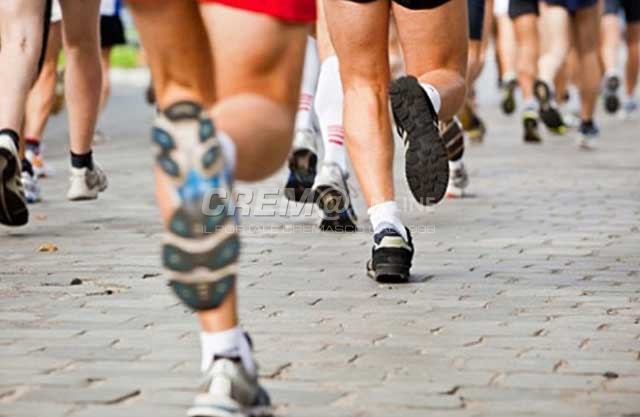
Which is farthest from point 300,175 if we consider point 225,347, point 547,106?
point 547,106

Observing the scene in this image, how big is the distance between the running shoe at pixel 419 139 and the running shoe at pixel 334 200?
187 cm

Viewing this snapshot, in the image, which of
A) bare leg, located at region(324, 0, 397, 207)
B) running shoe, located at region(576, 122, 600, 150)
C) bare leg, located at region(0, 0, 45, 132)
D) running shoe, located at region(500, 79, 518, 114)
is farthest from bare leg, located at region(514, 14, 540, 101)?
bare leg, located at region(324, 0, 397, 207)

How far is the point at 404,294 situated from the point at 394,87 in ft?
2.25

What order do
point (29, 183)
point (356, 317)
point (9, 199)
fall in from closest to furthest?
point (356, 317) < point (9, 199) < point (29, 183)

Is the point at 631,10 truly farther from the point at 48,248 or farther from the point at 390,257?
the point at 390,257

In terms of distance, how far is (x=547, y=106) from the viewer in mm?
14031

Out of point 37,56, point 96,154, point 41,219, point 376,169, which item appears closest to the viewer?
point 376,169

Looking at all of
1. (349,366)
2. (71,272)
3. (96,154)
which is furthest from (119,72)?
(349,366)

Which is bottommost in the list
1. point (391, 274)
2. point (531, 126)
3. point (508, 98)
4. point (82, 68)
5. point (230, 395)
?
point (508, 98)

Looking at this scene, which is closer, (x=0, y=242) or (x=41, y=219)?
(x=0, y=242)

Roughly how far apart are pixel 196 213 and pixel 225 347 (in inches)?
18.5

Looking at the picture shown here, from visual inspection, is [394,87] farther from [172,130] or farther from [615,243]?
[172,130]

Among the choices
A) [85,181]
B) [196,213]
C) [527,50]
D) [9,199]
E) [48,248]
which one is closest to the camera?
[196,213]

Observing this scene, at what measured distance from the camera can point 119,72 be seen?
32562 millimetres
